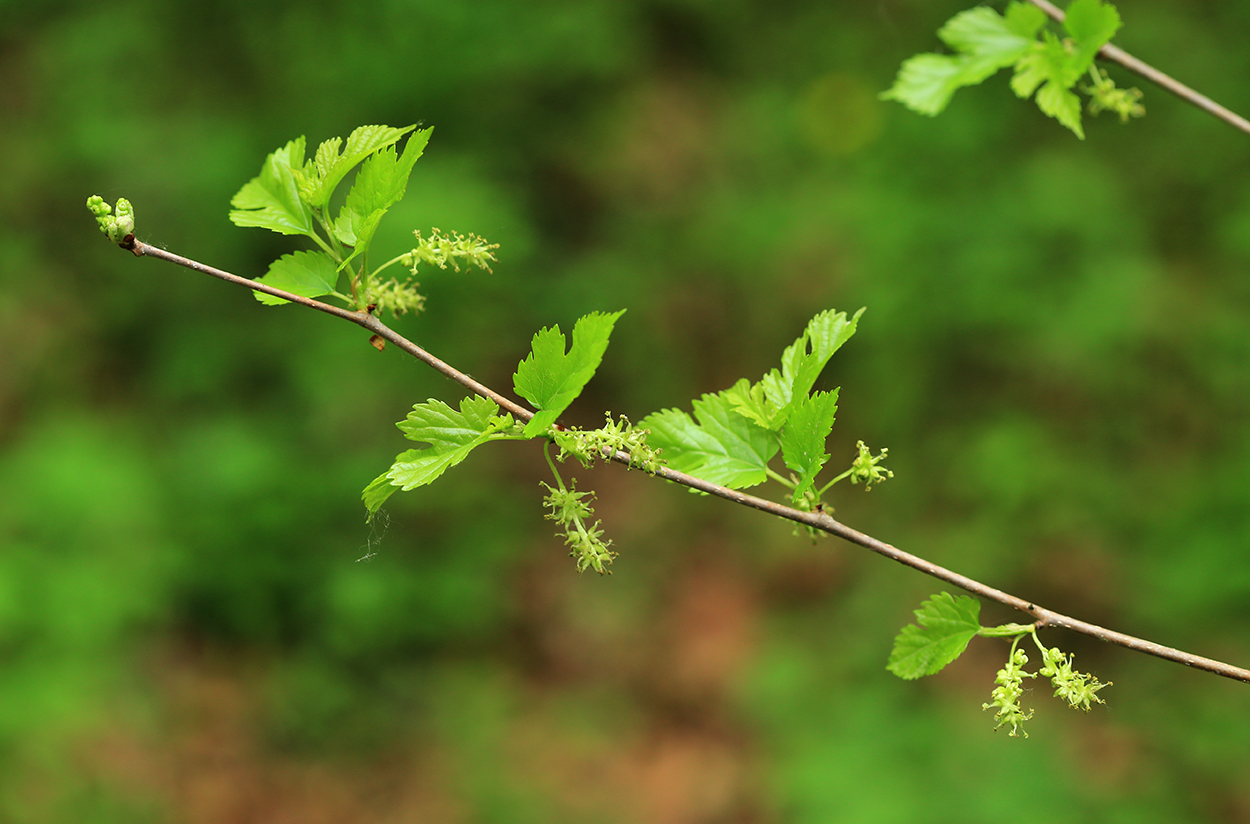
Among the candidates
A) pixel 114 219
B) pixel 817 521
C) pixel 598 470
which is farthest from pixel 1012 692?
pixel 598 470

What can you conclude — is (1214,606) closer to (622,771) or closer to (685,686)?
(685,686)

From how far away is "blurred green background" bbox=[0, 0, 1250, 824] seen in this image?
2828 millimetres

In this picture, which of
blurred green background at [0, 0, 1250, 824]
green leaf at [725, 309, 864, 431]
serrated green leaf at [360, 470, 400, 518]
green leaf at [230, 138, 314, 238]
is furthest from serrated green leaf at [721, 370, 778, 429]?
blurred green background at [0, 0, 1250, 824]

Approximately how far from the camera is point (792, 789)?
110 inches

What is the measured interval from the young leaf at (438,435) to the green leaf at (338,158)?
0.24m

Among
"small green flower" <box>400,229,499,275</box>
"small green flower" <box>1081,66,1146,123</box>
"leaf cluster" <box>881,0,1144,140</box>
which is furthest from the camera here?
"small green flower" <box>1081,66,1146,123</box>

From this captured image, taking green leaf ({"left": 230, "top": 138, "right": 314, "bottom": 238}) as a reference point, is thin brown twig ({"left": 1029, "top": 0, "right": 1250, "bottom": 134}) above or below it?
above

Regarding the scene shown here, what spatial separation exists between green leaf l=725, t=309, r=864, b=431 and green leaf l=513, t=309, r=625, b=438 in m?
0.17

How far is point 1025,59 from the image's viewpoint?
1.05m

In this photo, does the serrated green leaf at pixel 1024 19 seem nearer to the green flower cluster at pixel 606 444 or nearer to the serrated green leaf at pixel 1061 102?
the serrated green leaf at pixel 1061 102

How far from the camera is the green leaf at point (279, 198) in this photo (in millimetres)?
949

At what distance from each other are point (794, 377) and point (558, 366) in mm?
252

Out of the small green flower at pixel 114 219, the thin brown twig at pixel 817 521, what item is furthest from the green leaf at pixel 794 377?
the small green flower at pixel 114 219

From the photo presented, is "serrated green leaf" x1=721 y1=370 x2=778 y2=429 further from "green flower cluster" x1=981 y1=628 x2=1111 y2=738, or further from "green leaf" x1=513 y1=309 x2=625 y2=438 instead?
"green flower cluster" x1=981 y1=628 x2=1111 y2=738
